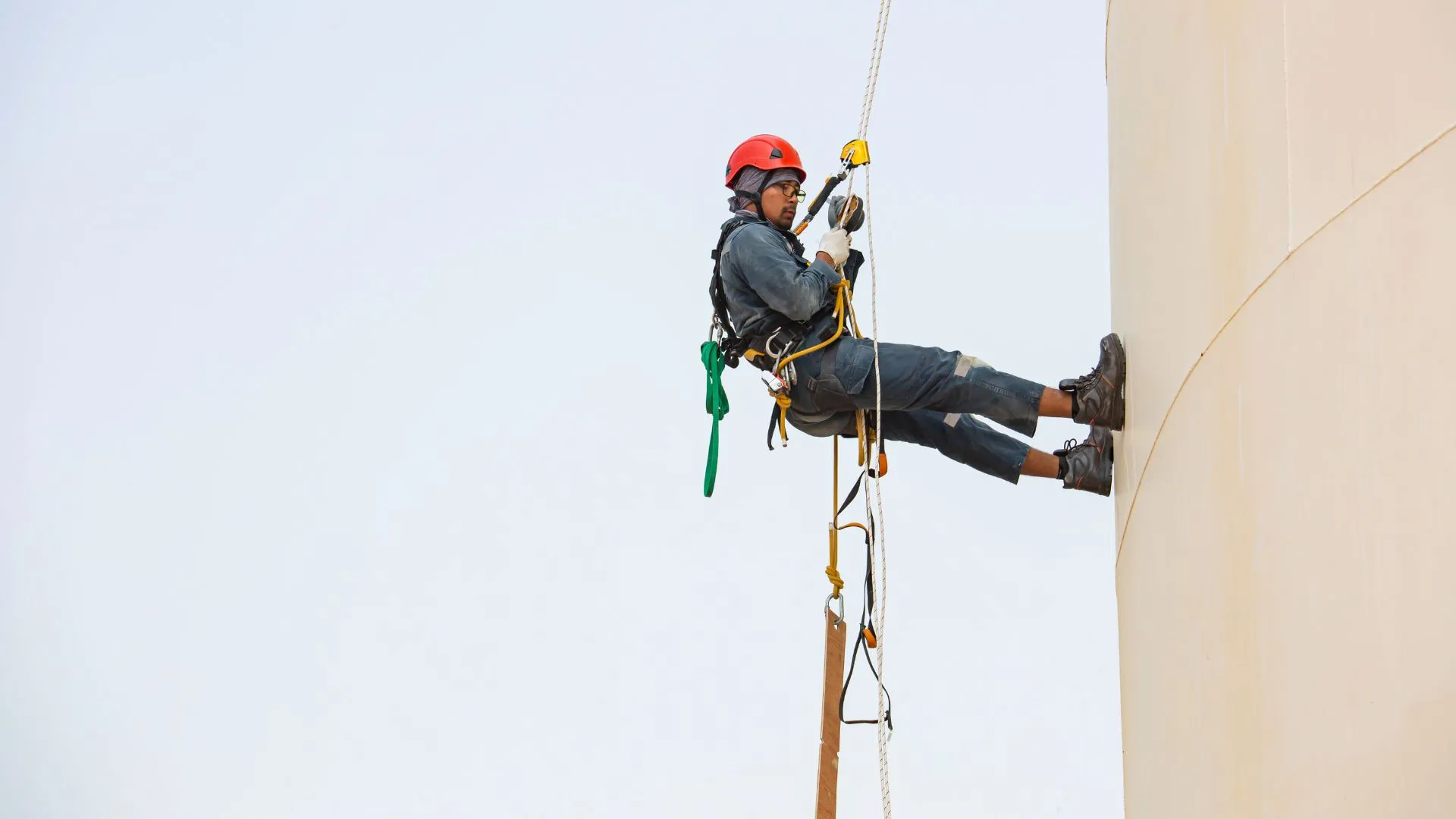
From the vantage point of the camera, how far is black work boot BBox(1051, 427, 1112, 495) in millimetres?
5219

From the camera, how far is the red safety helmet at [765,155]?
6.33m

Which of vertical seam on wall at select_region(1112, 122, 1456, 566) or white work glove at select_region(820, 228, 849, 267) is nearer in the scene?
vertical seam on wall at select_region(1112, 122, 1456, 566)

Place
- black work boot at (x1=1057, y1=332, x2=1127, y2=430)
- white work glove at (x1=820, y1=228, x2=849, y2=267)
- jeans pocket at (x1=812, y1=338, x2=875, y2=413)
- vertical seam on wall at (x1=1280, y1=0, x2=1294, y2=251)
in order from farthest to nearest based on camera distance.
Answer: white work glove at (x1=820, y1=228, x2=849, y2=267) < jeans pocket at (x1=812, y1=338, x2=875, y2=413) < black work boot at (x1=1057, y1=332, x2=1127, y2=430) < vertical seam on wall at (x1=1280, y1=0, x2=1294, y2=251)

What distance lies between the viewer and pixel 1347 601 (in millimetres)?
2840

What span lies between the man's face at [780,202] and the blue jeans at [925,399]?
0.76m

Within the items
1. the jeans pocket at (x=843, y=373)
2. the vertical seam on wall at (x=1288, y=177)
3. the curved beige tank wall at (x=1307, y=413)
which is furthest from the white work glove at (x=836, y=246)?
the vertical seam on wall at (x=1288, y=177)

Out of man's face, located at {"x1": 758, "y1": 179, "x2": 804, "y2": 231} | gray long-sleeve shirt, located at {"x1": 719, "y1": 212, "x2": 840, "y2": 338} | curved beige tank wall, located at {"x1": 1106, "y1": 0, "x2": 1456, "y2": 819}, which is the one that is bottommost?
curved beige tank wall, located at {"x1": 1106, "y1": 0, "x2": 1456, "y2": 819}

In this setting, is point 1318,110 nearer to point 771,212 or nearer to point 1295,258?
point 1295,258

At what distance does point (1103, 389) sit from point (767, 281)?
57.5 inches

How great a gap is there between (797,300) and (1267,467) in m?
2.81

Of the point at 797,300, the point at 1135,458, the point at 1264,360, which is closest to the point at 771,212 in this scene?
the point at 797,300

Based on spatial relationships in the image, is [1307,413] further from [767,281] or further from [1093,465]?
[767,281]

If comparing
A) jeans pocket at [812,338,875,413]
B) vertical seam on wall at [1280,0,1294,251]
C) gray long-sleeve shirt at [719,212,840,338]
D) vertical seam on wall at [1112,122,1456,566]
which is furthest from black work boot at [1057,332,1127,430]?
vertical seam on wall at [1280,0,1294,251]

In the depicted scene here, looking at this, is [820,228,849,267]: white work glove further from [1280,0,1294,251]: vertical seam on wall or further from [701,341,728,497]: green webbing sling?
[1280,0,1294,251]: vertical seam on wall
